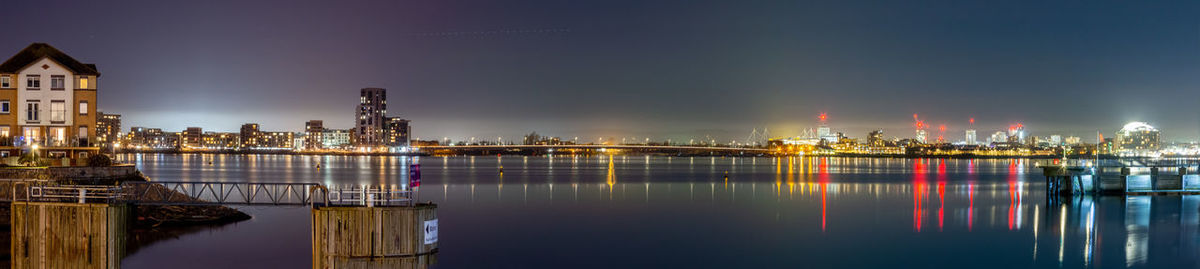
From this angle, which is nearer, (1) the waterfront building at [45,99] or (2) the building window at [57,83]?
(1) the waterfront building at [45,99]

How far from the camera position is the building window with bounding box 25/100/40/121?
40344mm

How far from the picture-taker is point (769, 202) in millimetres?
58594

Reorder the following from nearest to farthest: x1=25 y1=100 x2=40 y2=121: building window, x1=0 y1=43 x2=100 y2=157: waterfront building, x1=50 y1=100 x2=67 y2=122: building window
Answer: x1=0 y1=43 x2=100 y2=157: waterfront building
x1=25 y1=100 x2=40 y2=121: building window
x1=50 y1=100 x2=67 y2=122: building window

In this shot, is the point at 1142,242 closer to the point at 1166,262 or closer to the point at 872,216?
the point at 1166,262

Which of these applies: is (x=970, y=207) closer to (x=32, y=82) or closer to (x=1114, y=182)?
(x=1114, y=182)

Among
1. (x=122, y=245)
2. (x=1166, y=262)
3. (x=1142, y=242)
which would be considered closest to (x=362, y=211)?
(x=122, y=245)

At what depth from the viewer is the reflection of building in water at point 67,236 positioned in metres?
23.2

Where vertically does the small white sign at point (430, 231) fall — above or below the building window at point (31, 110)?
below

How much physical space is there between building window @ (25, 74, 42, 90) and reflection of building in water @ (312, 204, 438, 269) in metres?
25.6

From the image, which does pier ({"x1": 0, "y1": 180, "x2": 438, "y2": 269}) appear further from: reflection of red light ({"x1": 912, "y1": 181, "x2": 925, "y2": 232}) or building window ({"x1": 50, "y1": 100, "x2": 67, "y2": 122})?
reflection of red light ({"x1": 912, "y1": 181, "x2": 925, "y2": 232})

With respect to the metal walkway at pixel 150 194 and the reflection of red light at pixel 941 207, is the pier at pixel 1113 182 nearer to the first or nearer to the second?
the reflection of red light at pixel 941 207

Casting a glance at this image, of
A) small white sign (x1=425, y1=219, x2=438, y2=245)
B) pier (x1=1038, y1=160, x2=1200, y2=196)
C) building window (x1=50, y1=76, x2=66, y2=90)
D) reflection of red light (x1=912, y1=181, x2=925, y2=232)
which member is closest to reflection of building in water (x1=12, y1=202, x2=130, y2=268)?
small white sign (x1=425, y1=219, x2=438, y2=245)

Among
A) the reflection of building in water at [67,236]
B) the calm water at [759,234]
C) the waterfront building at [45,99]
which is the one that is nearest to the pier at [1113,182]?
the calm water at [759,234]

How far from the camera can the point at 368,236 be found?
71.8 feet
